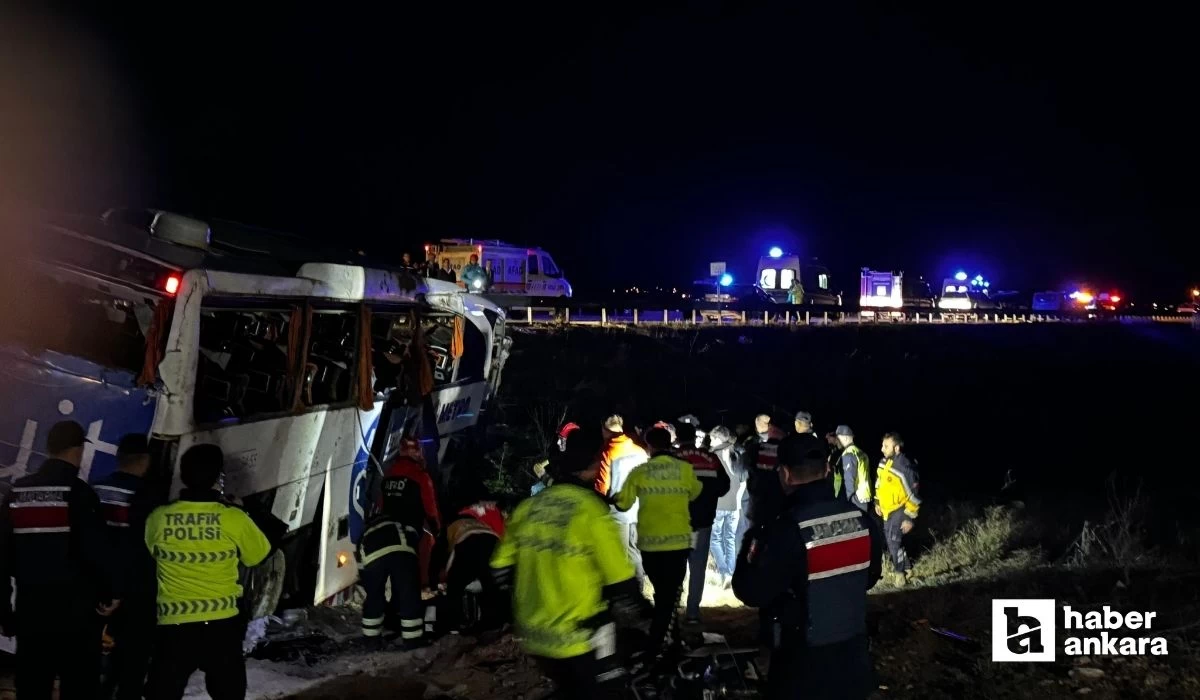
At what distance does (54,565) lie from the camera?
407 centimetres

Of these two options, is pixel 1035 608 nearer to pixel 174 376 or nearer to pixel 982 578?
pixel 982 578

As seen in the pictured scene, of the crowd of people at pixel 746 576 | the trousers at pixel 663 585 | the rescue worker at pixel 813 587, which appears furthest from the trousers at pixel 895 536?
the rescue worker at pixel 813 587

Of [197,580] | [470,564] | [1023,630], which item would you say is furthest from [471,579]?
[1023,630]

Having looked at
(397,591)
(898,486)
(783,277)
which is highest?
(783,277)

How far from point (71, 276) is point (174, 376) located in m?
1.16

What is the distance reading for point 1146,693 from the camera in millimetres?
4969

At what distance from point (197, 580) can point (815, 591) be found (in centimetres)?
276

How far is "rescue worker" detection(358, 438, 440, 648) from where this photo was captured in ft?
19.4

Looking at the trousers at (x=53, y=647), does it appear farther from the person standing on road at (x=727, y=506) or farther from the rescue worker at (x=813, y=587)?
the person standing on road at (x=727, y=506)

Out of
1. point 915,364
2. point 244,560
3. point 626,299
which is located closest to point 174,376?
point 244,560

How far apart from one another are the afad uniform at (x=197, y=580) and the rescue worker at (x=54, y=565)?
41 centimetres

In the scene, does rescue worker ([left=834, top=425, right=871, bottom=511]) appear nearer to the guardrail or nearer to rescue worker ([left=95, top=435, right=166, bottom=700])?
rescue worker ([left=95, top=435, right=166, bottom=700])

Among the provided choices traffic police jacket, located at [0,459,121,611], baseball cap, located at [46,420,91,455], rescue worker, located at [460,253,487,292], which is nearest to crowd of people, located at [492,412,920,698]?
traffic police jacket, located at [0,459,121,611]

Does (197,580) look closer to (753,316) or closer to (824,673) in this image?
(824,673)
